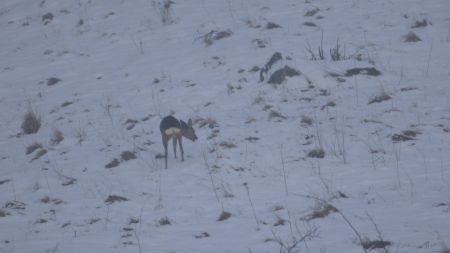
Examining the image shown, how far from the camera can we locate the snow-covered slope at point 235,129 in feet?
21.2

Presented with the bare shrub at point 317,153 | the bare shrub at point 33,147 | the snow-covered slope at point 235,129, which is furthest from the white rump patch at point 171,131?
the bare shrub at point 33,147

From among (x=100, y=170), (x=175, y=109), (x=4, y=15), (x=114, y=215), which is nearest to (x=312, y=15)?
(x=175, y=109)

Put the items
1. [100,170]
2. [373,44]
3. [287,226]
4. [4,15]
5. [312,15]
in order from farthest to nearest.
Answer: [4,15], [312,15], [373,44], [100,170], [287,226]

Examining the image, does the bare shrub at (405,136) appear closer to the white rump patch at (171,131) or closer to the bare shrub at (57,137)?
the white rump patch at (171,131)

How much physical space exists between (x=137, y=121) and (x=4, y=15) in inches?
509

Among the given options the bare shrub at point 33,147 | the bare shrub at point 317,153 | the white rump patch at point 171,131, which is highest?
the white rump patch at point 171,131

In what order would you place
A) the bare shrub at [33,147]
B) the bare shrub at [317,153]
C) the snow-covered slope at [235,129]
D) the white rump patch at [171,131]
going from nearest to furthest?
the snow-covered slope at [235,129]
the bare shrub at [317,153]
the white rump patch at [171,131]
the bare shrub at [33,147]

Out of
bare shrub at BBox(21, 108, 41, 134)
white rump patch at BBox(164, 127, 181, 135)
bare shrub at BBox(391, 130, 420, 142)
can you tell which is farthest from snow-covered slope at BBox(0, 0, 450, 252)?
white rump patch at BBox(164, 127, 181, 135)

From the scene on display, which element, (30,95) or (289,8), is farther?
(289,8)

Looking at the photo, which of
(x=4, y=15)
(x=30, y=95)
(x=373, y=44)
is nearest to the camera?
(x=373, y=44)

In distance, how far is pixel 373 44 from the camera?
13188 mm

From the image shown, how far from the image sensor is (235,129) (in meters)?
10.3

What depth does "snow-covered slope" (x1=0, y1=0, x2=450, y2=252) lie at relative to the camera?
6.46 meters

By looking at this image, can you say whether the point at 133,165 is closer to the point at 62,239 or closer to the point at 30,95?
the point at 62,239
